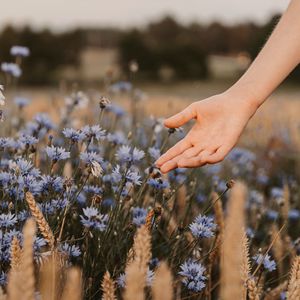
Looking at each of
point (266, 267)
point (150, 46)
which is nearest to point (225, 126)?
point (266, 267)

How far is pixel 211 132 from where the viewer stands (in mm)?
1897

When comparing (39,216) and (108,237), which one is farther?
(108,237)

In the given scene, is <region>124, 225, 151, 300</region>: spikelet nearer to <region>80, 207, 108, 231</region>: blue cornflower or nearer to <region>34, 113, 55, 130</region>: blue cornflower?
<region>80, 207, 108, 231</region>: blue cornflower

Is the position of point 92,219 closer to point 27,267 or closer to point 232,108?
point 232,108

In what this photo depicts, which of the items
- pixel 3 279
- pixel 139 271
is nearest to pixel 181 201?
pixel 3 279

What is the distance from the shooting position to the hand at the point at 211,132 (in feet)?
6.07

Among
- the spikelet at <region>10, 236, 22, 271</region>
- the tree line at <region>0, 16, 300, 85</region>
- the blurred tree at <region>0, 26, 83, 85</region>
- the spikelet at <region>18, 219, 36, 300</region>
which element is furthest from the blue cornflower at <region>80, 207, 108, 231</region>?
the blurred tree at <region>0, 26, 83, 85</region>

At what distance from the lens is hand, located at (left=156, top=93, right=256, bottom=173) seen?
6.07 feet

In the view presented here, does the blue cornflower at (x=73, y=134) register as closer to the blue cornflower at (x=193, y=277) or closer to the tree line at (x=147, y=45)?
the blue cornflower at (x=193, y=277)

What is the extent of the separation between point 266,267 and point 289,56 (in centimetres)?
73

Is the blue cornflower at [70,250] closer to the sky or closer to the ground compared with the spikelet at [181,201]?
closer to the ground

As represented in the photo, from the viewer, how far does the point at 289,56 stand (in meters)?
1.93

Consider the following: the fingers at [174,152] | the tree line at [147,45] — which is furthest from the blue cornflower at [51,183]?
the tree line at [147,45]

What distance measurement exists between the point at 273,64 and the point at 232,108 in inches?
8.2
